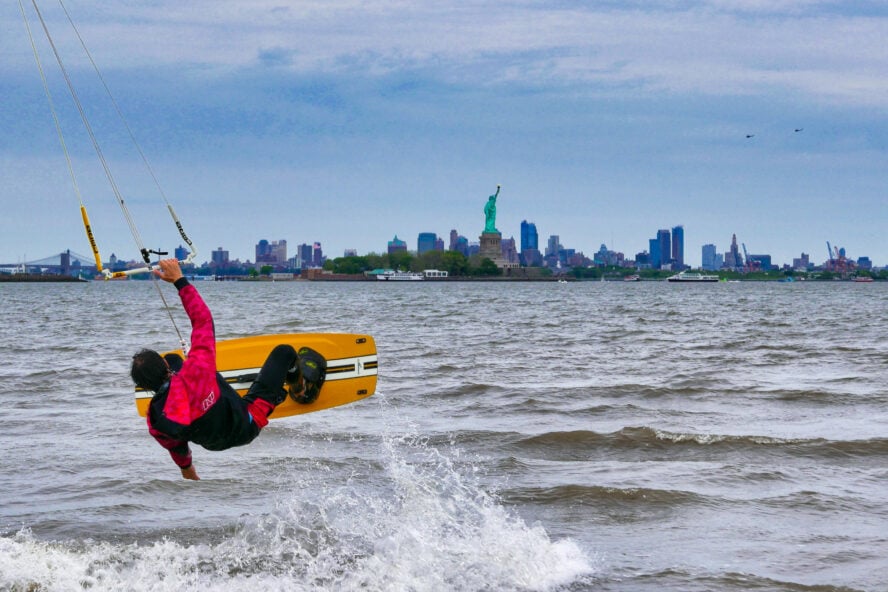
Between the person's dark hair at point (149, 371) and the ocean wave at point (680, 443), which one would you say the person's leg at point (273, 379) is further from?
the ocean wave at point (680, 443)

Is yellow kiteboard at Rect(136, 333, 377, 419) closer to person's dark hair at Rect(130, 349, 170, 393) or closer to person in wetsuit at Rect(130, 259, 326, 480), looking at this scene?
person in wetsuit at Rect(130, 259, 326, 480)

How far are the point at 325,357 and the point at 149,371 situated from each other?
324 cm

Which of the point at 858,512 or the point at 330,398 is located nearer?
the point at 858,512

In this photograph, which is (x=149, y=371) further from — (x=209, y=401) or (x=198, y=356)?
(x=209, y=401)

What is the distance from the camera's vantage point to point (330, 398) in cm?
934

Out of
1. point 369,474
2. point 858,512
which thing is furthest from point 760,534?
point 369,474

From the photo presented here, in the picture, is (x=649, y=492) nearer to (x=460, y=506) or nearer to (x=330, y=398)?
(x=460, y=506)

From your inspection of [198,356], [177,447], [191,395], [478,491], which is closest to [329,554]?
[177,447]

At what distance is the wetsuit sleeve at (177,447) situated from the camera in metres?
6.57

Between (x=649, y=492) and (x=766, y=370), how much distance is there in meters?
11.5

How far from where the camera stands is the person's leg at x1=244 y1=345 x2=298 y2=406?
7.36 meters

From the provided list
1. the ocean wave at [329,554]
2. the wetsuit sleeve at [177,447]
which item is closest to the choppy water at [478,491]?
the ocean wave at [329,554]

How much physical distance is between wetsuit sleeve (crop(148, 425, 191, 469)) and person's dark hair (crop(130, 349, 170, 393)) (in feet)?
1.40

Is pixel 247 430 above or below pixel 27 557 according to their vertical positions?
above
